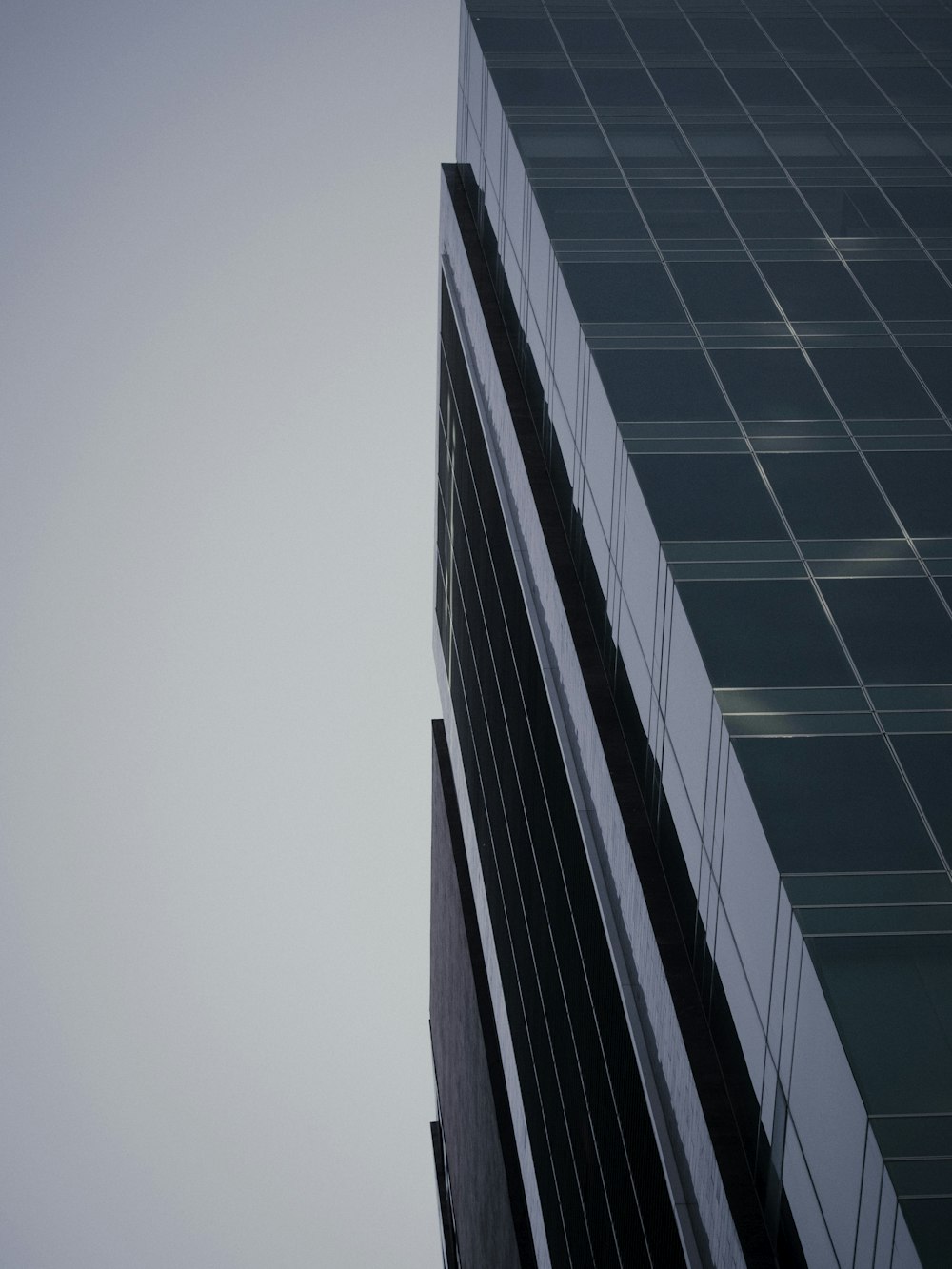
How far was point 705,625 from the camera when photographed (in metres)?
24.5

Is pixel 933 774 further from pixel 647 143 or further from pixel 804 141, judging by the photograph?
pixel 804 141

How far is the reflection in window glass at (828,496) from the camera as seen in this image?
87.5 feet

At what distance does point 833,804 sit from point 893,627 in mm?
4440

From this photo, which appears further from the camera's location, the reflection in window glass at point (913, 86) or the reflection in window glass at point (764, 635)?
the reflection in window glass at point (913, 86)

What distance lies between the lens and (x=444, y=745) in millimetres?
67250

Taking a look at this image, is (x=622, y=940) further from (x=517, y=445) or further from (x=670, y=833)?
(x=517, y=445)

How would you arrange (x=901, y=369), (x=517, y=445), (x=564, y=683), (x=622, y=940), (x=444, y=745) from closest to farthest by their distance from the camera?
(x=622, y=940)
(x=901, y=369)
(x=564, y=683)
(x=517, y=445)
(x=444, y=745)

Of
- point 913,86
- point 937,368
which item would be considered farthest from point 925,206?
point 913,86

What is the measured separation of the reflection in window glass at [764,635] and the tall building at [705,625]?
→ 0.06 meters

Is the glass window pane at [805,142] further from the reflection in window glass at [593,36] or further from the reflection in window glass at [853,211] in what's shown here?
the reflection in window glass at [593,36]

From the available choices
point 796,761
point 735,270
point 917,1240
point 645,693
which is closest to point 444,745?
point 735,270

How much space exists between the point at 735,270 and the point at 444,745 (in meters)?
35.4

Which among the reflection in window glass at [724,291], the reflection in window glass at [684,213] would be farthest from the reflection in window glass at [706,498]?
the reflection in window glass at [684,213]

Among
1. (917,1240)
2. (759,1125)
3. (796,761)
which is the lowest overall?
(917,1240)
